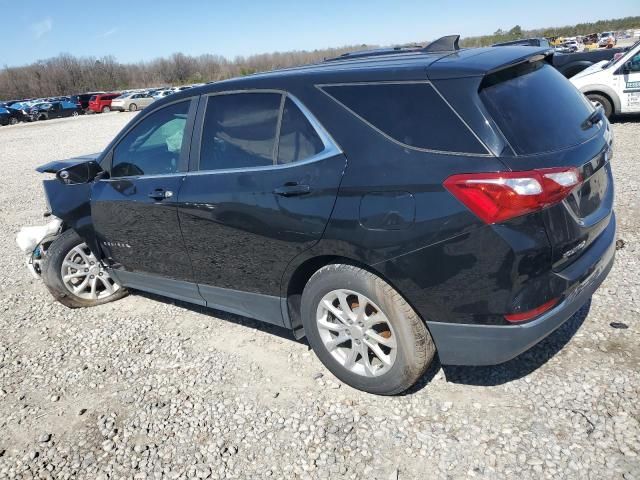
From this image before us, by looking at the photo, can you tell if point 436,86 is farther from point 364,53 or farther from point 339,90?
point 364,53

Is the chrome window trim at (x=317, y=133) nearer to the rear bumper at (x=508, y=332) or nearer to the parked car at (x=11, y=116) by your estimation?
the rear bumper at (x=508, y=332)

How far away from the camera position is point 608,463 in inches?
89.9

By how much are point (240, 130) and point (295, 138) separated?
50 cm

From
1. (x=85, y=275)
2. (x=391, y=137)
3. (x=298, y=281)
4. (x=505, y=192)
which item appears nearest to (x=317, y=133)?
(x=391, y=137)

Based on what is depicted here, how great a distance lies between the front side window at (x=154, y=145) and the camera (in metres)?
3.58

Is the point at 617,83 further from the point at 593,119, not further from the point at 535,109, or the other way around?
the point at 535,109

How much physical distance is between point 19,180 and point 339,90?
39.2 feet

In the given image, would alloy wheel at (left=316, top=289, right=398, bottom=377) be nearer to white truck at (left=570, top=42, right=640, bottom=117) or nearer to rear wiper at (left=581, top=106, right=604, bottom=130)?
rear wiper at (left=581, top=106, right=604, bottom=130)

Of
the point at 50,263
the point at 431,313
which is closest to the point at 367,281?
the point at 431,313

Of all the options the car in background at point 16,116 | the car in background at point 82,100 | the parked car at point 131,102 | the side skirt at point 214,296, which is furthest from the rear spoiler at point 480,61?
the car in background at point 82,100

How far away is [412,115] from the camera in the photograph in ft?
8.14

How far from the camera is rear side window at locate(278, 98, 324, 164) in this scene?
2791 mm

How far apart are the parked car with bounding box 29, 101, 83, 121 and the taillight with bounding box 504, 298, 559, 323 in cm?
4517

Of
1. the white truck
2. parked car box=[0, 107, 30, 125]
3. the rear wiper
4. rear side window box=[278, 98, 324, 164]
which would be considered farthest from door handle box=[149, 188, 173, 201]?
parked car box=[0, 107, 30, 125]
